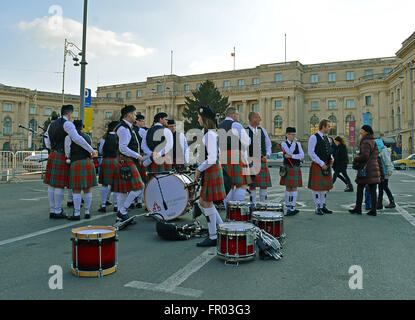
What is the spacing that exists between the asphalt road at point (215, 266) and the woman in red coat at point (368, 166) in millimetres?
1259

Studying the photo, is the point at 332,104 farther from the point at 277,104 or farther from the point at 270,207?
the point at 270,207

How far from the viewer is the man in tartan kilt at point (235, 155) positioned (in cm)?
594

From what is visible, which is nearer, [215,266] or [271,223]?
[215,266]

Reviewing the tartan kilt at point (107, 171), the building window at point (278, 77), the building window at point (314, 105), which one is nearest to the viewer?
the tartan kilt at point (107, 171)

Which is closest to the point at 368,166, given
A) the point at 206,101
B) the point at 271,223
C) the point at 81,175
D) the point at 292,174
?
the point at 292,174

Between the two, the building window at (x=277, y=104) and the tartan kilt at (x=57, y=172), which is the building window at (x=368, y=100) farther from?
the tartan kilt at (x=57, y=172)

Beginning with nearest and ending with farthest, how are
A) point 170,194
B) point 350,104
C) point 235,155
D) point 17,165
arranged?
1. point 235,155
2. point 170,194
3. point 17,165
4. point 350,104

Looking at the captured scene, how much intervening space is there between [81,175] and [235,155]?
309 centimetres

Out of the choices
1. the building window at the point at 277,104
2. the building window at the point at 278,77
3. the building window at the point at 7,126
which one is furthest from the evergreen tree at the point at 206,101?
the building window at the point at 7,126

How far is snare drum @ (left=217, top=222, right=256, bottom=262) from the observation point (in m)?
4.11

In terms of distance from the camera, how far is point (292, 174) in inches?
303

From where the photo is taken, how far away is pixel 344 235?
5742 millimetres
